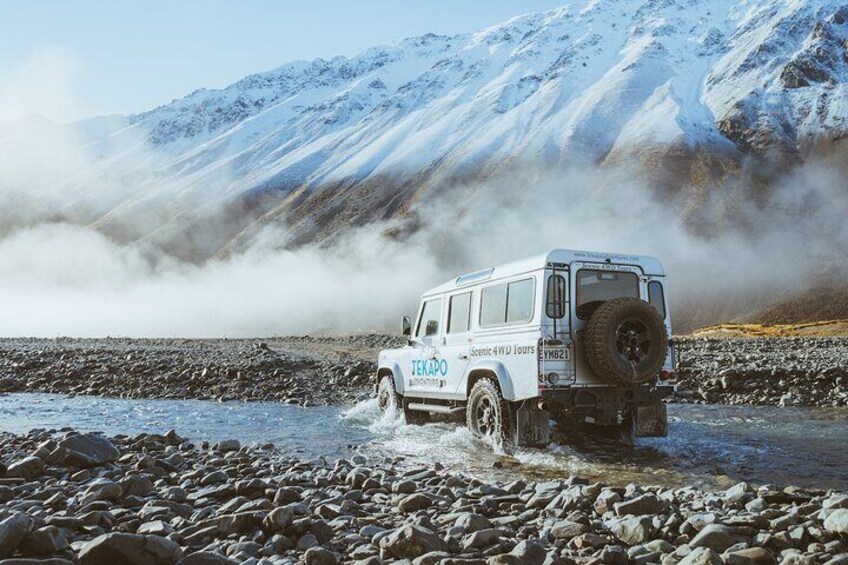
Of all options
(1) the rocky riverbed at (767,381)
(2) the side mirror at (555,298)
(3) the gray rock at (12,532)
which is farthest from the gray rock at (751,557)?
(1) the rocky riverbed at (767,381)

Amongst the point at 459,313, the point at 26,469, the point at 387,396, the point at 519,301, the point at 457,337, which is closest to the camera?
the point at 26,469

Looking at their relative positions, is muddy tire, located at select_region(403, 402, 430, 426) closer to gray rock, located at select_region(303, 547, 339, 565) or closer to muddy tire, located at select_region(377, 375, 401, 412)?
muddy tire, located at select_region(377, 375, 401, 412)

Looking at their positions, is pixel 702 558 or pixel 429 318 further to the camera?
pixel 429 318

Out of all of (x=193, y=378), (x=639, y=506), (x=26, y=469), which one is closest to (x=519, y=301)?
(x=639, y=506)

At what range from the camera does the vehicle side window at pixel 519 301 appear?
34.3 feet

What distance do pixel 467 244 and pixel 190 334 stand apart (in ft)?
120

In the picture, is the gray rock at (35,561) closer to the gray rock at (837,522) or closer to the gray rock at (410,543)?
the gray rock at (410,543)

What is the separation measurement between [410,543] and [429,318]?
29.1 feet

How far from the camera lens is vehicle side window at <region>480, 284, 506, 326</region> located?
36.9 feet

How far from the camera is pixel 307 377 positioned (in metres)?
22.6

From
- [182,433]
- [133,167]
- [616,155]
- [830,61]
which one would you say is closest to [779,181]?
[616,155]

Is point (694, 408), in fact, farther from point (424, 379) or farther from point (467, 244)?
point (467, 244)

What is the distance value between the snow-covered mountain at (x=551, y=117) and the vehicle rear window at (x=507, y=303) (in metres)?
76.3

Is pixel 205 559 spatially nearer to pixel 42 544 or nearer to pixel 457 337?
pixel 42 544
